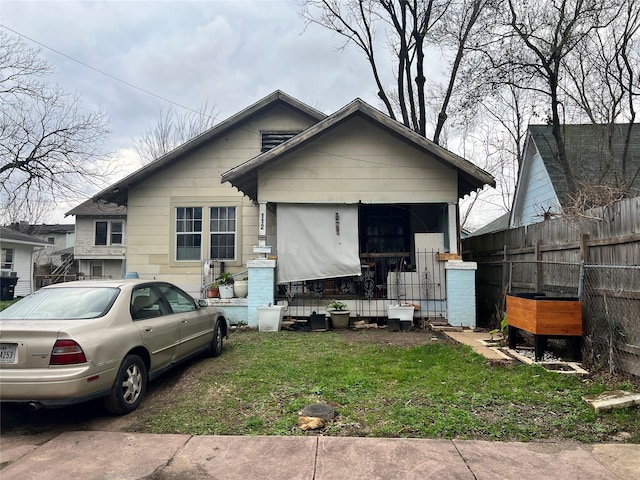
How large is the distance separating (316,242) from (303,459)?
6868mm

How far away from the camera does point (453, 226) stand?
9.84 metres

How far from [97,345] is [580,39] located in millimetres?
12025

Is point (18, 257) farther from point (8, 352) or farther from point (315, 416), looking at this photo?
point (315, 416)

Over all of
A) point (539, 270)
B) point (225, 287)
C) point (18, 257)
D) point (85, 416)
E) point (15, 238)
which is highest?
point (15, 238)

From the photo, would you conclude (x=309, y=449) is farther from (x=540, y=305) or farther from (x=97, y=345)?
(x=540, y=305)

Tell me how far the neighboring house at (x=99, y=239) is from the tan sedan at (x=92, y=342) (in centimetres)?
2503

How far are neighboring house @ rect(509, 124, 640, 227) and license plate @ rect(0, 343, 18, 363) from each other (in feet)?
40.6

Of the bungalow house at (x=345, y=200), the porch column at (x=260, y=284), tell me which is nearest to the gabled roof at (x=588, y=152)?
the bungalow house at (x=345, y=200)

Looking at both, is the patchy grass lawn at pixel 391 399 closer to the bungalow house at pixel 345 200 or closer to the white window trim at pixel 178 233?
the bungalow house at pixel 345 200

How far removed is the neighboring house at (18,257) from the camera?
2269 centimetres

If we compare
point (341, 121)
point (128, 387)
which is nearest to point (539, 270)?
point (341, 121)

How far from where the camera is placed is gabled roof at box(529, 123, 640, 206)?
1268cm

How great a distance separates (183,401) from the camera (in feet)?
15.2

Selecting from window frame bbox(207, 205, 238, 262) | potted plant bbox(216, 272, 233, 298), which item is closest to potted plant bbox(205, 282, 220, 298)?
potted plant bbox(216, 272, 233, 298)
